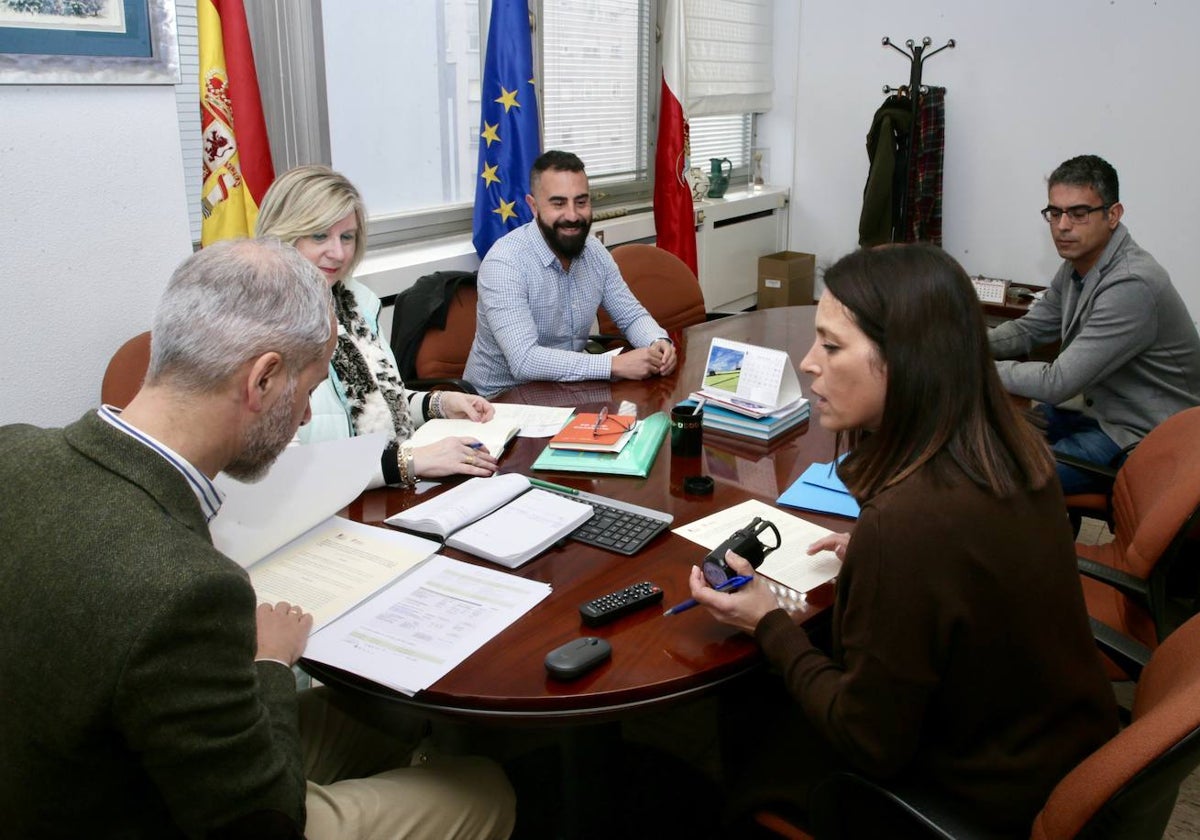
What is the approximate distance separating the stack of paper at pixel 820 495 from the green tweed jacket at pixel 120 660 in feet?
3.63

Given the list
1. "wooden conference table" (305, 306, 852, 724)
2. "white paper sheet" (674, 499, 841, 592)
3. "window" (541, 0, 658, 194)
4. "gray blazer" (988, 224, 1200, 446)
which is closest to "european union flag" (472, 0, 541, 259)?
"window" (541, 0, 658, 194)

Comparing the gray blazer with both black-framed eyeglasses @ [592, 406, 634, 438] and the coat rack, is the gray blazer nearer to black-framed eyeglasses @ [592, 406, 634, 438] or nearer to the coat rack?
black-framed eyeglasses @ [592, 406, 634, 438]

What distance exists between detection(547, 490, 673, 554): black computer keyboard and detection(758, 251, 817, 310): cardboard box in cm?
395

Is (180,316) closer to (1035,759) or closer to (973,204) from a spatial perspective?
(1035,759)

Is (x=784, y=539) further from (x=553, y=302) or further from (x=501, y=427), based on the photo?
(x=553, y=302)

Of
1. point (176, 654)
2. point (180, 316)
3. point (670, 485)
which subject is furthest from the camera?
point (670, 485)

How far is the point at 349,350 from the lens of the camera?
88.6 inches

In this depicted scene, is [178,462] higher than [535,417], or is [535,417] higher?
[178,462]

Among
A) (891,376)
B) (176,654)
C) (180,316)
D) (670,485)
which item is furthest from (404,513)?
(891,376)

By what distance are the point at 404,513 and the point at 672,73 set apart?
12.2 feet

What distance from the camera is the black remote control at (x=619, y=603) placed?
1.41 metres

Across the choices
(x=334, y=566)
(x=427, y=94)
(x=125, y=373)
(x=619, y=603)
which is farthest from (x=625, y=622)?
(x=427, y=94)

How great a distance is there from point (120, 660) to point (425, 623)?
1.77 feet

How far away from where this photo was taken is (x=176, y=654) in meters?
0.93
